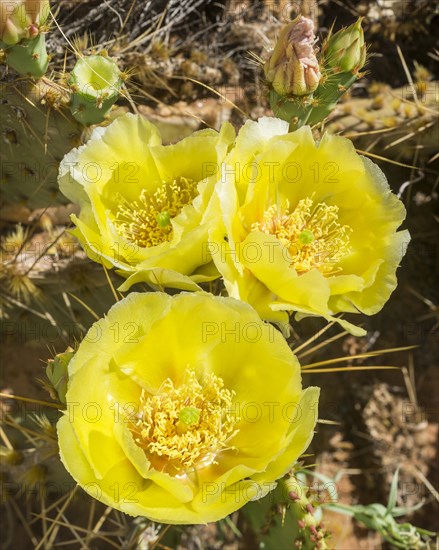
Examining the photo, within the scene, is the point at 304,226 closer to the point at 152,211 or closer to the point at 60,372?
the point at 152,211

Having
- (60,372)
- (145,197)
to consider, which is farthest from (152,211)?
(60,372)

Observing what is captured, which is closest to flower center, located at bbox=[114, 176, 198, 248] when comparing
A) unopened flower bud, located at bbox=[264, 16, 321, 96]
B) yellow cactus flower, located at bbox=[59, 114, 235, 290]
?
yellow cactus flower, located at bbox=[59, 114, 235, 290]

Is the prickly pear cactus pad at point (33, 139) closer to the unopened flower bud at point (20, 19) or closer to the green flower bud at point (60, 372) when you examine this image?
the unopened flower bud at point (20, 19)

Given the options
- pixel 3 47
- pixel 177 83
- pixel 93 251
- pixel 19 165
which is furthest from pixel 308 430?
pixel 177 83

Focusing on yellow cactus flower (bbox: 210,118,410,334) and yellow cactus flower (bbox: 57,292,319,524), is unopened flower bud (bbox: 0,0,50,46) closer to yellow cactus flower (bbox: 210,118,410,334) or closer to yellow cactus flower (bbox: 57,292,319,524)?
yellow cactus flower (bbox: 210,118,410,334)

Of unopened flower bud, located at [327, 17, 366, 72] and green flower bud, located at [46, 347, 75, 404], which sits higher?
unopened flower bud, located at [327, 17, 366, 72]

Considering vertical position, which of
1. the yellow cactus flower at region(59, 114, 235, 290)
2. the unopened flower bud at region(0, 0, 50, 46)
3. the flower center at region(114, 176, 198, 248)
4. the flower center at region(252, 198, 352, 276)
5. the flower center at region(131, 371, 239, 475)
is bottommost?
the flower center at region(131, 371, 239, 475)

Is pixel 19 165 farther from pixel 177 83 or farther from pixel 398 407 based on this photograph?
pixel 398 407
